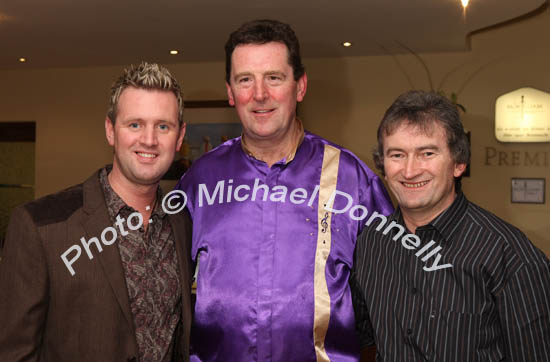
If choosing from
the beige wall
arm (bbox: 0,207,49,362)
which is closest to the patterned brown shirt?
arm (bbox: 0,207,49,362)

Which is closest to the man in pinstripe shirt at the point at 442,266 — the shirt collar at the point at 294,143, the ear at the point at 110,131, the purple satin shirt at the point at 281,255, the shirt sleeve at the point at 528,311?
the shirt sleeve at the point at 528,311

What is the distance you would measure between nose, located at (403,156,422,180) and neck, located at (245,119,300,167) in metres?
0.48

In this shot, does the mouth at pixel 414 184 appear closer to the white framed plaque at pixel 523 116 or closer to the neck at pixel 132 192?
the neck at pixel 132 192

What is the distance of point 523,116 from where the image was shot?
5.31 meters

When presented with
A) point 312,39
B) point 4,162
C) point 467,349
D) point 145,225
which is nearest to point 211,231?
point 145,225

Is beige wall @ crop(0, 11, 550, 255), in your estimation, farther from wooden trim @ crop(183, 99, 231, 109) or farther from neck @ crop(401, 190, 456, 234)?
neck @ crop(401, 190, 456, 234)

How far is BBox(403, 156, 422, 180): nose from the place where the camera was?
1.51 m

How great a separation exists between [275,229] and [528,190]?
14.5ft

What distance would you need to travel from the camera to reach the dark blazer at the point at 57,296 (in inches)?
57.1

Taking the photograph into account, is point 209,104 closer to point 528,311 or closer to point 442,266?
point 442,266

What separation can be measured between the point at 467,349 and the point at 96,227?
1113mm

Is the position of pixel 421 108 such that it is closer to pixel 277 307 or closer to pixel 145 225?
pixel 277 307

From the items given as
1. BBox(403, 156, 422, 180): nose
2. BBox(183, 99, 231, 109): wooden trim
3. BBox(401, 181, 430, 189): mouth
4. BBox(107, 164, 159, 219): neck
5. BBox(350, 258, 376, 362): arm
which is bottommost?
BBox(350, 258, 376, 362): arm

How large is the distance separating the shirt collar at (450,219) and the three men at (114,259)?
80 cm
